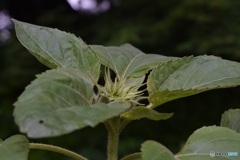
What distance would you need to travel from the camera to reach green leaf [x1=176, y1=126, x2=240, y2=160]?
626 mm

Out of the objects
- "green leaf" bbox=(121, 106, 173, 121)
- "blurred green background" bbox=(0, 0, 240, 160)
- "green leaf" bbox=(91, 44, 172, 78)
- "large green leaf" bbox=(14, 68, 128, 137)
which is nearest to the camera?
"large green leaf" bbox=(14, 68, 128, 137)

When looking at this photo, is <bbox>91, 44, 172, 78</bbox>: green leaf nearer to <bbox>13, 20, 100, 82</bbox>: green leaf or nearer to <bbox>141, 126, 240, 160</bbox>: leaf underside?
<bbox>13, 20, 100, 82</bbox>: green leaf

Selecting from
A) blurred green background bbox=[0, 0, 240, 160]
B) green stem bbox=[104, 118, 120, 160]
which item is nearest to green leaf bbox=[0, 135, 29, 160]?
green stem bbox=[104, 118, 120, 160]

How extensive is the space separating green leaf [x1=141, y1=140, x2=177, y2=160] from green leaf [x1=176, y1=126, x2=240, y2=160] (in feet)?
0.23

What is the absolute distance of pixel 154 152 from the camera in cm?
57

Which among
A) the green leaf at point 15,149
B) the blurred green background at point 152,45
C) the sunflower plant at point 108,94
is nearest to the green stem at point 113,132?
the sunflower plant at point 108,94

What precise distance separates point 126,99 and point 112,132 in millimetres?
53

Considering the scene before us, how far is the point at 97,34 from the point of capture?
316 cm

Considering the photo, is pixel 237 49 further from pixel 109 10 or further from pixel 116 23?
pixel 109 10

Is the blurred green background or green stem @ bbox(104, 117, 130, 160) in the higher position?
the blurred green background

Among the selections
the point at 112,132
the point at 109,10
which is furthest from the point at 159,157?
the point at 109,10

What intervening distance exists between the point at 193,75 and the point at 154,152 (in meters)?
0.19

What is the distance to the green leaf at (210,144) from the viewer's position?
63cm

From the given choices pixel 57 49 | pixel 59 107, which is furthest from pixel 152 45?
pixel 59 107
